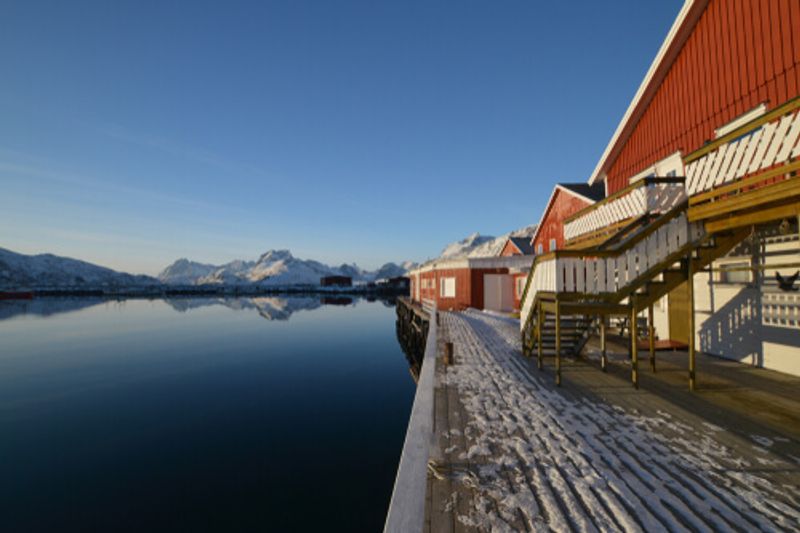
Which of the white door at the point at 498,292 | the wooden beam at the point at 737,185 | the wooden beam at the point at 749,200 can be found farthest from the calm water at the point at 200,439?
the wooden beam at the point at 737,185

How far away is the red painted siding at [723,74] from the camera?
307 inches

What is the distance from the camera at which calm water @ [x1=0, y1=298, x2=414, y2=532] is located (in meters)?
8.00

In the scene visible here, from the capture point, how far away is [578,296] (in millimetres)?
7758

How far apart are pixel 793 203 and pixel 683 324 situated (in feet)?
21.8

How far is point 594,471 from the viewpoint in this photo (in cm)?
419

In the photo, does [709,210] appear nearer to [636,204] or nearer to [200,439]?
[636,204]

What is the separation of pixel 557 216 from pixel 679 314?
39.1 feet

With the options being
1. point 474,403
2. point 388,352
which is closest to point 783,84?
point 474,403

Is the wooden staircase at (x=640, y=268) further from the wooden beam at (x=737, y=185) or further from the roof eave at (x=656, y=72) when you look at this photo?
the roof eave at (x=656, y=72)

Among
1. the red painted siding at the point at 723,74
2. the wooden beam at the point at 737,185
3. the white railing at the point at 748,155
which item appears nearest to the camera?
the wooden beam at the point at 737,185

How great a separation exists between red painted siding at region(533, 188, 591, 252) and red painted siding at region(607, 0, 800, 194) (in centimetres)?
682

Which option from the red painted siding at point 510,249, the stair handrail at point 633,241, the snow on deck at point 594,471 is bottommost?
the snow on deck at point 594,471

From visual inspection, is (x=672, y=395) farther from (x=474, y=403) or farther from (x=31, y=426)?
(x=31, y=426)

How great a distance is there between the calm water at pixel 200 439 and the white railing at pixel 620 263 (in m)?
6.71
